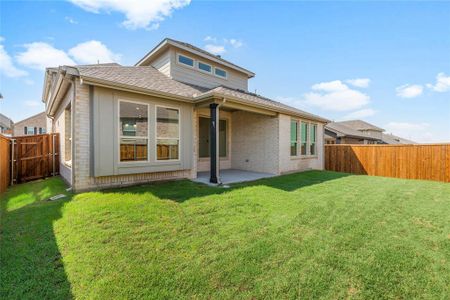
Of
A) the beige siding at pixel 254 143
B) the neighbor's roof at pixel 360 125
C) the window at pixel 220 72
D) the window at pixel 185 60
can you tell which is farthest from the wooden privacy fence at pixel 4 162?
the neighbor's roof at pixel 360 125

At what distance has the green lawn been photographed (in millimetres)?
2408

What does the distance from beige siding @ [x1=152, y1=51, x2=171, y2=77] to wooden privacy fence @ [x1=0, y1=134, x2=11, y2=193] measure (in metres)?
6.59

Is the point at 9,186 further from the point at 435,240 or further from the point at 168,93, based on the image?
the point at 435,240

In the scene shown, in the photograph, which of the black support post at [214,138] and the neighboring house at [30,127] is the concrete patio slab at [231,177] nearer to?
the black support post at [214,138]

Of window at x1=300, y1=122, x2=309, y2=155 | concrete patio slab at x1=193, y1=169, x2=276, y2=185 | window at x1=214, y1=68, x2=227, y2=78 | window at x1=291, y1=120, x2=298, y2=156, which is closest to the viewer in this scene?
concrete patio slab at x1=193, y1=169, x2=276, y2=185

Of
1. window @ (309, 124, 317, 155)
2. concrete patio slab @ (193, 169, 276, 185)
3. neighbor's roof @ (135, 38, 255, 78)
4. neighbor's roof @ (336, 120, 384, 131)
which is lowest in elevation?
concrete patio slab @ (193, 169, 276, 185)

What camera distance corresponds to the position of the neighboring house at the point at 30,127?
2505 centimetres

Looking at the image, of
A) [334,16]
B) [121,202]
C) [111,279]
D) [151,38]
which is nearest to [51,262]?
[111,279]

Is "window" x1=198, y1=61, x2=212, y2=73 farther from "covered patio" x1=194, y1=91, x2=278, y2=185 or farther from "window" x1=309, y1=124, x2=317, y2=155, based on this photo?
"window" x1=309, y1=124, x2=317, y2=155

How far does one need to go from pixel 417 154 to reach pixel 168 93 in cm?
1240

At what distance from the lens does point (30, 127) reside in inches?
990

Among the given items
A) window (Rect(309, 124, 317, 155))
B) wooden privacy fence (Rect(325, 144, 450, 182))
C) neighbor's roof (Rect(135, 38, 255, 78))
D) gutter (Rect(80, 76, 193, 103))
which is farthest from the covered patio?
wooden privacy fence (Rect(325, 144, 450, 182))

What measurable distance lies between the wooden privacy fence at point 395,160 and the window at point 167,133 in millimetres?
10938

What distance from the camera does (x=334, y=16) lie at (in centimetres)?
877
